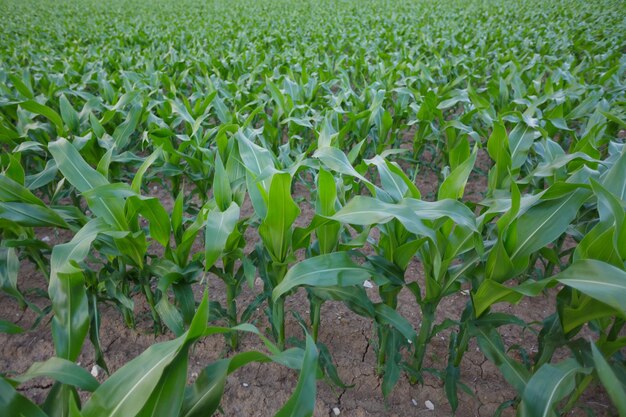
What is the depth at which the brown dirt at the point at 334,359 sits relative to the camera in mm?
1714

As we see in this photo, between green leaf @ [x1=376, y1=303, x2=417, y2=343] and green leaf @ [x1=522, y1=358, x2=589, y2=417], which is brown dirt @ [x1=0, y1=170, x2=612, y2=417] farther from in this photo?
green leaf @ [x1=522, y1=358, x2=589, y2=417]

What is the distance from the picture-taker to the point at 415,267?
8.44 feet

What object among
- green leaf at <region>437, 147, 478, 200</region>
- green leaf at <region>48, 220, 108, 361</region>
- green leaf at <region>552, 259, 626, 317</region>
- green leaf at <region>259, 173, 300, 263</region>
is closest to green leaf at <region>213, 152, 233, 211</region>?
green leaf at <region>259, 173, 300, 263</region>

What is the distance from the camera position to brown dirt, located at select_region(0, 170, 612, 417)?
1.71 metres

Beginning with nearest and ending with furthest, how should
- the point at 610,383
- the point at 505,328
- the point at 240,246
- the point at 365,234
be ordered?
the point at 610,383 < the point at 365,234 < the point at 240,246 < the point at 505,328

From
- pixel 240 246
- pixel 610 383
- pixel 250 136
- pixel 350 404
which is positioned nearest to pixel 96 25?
pixel 250 136

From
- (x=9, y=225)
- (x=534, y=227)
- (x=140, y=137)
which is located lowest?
(x=140, y=137)

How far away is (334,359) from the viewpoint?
1930 millimetres

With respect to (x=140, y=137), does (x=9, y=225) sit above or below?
above

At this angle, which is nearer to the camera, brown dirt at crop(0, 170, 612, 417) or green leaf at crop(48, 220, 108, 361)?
green leaf at crop(48, 220, 108, 361)

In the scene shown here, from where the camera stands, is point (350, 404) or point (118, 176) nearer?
point (350, 404)

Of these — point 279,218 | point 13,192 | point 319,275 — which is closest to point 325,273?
point 319,275

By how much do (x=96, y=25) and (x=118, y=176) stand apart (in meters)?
8.50

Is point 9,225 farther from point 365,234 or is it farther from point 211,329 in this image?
point 365,234
